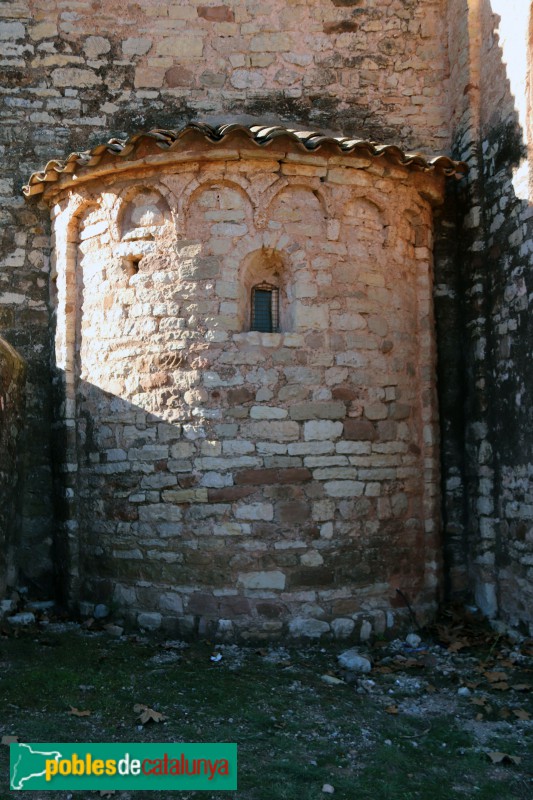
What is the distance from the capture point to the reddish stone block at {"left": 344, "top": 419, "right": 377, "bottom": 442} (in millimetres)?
6363

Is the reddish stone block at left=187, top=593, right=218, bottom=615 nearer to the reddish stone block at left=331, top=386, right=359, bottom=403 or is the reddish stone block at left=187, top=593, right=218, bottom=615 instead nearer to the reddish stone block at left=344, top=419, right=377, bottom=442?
the reddish stone block at left=344, top=419, right=377, bottom=442

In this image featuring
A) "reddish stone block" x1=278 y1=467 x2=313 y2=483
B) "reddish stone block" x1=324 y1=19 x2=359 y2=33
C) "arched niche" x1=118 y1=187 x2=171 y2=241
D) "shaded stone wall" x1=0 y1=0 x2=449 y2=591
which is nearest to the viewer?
"reddish stone block" x1=278 y1=467 x2=313 y2=483

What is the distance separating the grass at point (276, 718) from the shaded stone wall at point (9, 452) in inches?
38.4

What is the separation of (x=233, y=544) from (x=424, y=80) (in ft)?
15.0

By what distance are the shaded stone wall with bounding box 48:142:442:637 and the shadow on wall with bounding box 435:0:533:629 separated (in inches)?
16.3

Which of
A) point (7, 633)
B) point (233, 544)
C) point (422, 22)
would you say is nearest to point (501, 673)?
point (233, 544)

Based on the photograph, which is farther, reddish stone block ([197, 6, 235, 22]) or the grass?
reddish stone block ([197, 6, 235, 22])

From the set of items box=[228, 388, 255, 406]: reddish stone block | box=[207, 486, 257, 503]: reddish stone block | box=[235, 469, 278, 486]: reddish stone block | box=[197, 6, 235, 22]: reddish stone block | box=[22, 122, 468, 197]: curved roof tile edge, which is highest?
box=[197, 6, 235, 22]: reddish stone block

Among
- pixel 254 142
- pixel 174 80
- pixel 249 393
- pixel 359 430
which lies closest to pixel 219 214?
pixel 254 142

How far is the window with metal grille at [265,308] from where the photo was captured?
256 inches

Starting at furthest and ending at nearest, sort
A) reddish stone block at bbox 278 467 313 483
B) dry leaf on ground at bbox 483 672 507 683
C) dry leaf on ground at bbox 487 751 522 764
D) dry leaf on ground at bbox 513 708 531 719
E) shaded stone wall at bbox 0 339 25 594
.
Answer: shaded stone wall at bbox 0 339 25 594 → reddish stone block at bbox 278 467 313 483 → dry leaf on ground at bbox 483 672 507 683 → dry leaf on ground at bbox 513 708 531 719 → dry leaf on ground at bbox 487 751 522 764

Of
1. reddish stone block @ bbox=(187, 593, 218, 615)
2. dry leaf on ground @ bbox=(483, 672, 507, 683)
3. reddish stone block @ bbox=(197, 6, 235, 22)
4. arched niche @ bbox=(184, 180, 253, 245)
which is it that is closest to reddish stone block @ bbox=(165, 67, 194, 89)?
reddish stone block @ bbox=(197, 6, 235, 22)

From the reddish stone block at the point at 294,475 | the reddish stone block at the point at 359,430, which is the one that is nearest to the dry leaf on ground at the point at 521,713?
the reddish stone block at the point at 294,475

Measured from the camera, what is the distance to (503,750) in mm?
4324
